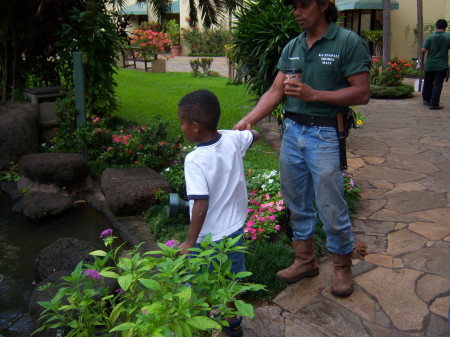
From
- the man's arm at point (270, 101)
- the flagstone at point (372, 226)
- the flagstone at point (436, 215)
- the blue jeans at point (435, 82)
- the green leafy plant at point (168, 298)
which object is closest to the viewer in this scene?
the green leafy plant at point (168, 298)

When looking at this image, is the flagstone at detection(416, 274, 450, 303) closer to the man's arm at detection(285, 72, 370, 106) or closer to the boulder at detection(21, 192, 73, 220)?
the man's arm at detection(285, 72, 370, 106)

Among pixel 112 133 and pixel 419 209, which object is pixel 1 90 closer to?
pixel 112 133

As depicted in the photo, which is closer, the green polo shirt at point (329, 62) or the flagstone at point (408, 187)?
the green polo shirt at point (329, 62)

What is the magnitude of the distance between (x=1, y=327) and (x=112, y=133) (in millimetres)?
3869

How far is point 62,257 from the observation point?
3.98m

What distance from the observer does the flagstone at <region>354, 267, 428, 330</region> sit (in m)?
3.16

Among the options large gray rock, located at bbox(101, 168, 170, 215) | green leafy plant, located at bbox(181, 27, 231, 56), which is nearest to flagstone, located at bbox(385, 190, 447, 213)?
large gray rock, located at bbox(101, 168, 170, 215)

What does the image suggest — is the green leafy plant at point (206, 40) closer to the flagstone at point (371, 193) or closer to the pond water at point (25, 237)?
the pond water at point (25, 237)

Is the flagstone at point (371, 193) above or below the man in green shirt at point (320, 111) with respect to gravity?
below

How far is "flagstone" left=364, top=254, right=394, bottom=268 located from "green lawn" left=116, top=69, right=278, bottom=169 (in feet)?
6.95

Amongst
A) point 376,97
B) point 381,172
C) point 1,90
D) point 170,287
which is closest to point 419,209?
point 381,172

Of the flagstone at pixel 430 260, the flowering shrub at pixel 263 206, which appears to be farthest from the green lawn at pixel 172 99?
the flagstone at pixel 430 260

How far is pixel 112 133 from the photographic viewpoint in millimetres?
A: 7078

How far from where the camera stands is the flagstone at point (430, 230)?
4.34 meters
